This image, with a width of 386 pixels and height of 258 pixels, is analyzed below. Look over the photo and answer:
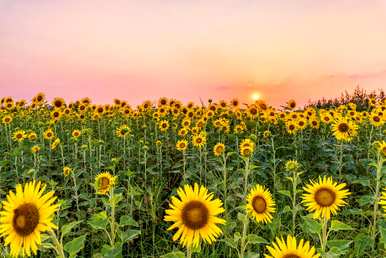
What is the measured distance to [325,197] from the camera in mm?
3092

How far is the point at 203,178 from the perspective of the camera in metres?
6.68

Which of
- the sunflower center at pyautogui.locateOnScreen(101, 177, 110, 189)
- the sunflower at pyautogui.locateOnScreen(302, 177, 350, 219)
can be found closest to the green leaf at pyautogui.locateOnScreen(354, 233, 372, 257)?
the sunflower at pyautogui.locateOnScreen(302, 177, 350, 219)

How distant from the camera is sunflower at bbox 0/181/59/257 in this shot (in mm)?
1957

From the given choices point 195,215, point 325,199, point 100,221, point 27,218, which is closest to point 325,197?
point 325,199

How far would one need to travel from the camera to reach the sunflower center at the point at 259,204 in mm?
3002

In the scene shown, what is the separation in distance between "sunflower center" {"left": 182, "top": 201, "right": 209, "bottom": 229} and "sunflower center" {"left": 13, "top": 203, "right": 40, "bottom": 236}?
0.65m

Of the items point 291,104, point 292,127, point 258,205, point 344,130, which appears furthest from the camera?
point 291,104

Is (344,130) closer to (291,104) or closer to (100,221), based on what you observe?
(291,104)

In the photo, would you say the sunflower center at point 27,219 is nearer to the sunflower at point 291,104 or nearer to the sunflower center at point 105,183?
the sunflower center at point 105,183

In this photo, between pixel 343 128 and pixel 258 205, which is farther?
pixel 343 128

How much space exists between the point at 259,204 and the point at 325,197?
0.44 meters

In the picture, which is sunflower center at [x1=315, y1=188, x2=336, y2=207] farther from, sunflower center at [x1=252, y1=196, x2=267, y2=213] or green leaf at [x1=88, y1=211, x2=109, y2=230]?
green leaf at [x1=88, y1=211, x2=109, y2=230]

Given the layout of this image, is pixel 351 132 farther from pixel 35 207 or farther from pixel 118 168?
pixel 35 207

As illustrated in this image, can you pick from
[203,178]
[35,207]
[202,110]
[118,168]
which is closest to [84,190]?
[118,168]
